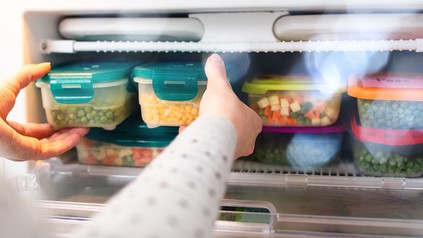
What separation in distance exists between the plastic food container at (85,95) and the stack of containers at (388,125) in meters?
0.44

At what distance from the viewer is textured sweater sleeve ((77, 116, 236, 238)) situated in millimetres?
348

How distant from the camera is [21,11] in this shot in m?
0.88

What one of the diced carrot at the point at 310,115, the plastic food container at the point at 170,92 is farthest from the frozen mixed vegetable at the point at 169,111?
the diced carrot at the point at 310,115

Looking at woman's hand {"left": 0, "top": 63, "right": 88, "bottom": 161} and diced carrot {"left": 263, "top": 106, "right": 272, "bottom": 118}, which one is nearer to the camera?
woman's hand {"left": 0, "top": 63, "right": 88, "bottom": 161}

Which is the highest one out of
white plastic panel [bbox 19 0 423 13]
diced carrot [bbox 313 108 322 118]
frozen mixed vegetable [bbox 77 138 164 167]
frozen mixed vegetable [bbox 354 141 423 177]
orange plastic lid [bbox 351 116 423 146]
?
white plastic panel [bbox 19 0 423 13]

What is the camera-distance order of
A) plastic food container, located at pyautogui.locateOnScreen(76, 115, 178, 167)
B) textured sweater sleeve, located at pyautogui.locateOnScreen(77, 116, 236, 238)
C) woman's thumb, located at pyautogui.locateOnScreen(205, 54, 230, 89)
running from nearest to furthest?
textured sweater sleeve, located at pyautogui.locateOnScreen(77, 116, 236, 238), woman's thumb, located at pyautogui.locateOnScreen(205, 54, 230, 89), plastic food container, located at pyautogui.locateOnScreen(76, 115, 178, 167)

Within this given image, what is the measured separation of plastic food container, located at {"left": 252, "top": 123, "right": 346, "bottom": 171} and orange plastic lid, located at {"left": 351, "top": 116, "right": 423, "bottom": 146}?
0.07m

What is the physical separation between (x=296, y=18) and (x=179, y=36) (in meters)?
0.23

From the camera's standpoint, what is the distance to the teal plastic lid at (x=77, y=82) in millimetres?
886

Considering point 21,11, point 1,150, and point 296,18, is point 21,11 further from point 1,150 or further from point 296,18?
point 296,18

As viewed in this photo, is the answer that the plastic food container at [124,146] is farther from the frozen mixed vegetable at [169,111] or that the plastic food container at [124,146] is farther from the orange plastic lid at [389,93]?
the orange plastic lid at [389,93]

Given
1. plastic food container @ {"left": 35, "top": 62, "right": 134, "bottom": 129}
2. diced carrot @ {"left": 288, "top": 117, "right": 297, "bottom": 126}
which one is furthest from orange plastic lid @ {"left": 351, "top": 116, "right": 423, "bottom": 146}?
plastic food container @ {"left": 35, "top": 62, "right": 134, "bottom": 129}

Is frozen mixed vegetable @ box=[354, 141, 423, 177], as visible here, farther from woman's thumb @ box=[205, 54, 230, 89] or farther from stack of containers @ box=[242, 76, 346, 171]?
woman's thumb @ box=[205, 54, 230, 89]

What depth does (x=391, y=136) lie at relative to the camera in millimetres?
872
